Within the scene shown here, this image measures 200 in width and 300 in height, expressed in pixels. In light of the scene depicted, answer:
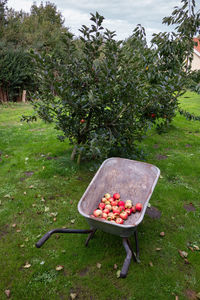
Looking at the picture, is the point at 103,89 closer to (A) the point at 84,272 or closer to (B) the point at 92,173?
(B) the point at 92,173

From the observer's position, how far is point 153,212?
4.14m

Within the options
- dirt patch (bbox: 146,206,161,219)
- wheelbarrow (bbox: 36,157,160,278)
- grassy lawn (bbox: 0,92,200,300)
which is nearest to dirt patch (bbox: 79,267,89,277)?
grassy lawn (bbox: 0,92,200,300)

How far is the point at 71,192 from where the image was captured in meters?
4.69

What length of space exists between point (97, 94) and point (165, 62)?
286 centimetres

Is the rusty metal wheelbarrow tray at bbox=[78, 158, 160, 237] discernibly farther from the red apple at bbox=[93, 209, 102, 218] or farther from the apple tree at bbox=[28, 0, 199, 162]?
the apple tree at bbox=[28, 0, 199, 162]

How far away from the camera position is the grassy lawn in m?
2.78

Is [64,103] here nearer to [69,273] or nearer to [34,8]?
[69,273]

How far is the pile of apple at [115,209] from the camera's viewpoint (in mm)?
3030

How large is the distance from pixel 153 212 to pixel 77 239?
4.89 feet

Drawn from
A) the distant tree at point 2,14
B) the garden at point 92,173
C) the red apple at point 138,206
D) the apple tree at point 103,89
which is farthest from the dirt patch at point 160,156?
the distant tree at point 2,14

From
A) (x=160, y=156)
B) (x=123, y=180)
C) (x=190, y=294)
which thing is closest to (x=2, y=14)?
(x=160, y=156)

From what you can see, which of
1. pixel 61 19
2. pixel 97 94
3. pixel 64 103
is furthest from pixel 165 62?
pixel 61 19

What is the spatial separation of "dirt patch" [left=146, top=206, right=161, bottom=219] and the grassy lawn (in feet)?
0.25

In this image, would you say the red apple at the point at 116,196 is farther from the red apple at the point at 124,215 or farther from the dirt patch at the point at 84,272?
the dirt patch at the point at 84,272
